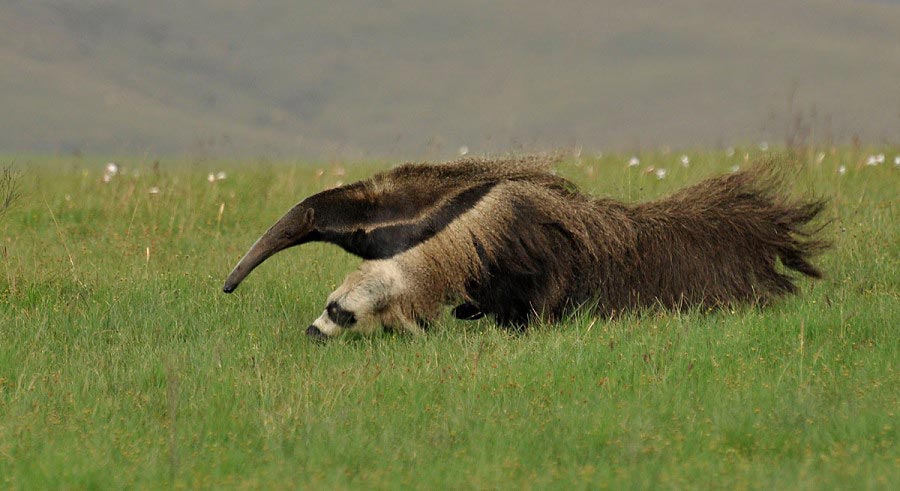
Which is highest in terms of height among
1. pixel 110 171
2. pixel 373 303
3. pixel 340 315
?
pixel 373 303

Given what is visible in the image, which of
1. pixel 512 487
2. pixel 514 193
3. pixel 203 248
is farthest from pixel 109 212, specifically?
pixel 512 487

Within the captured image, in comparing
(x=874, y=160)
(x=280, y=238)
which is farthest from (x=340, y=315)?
(x=874, y=160)

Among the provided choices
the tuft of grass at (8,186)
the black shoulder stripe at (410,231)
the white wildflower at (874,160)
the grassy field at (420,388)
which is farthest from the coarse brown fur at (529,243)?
the white wildflower at (874,160)

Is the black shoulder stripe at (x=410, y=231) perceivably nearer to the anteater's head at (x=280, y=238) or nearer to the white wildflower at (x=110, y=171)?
the anteater's head at (x=280, y=238)

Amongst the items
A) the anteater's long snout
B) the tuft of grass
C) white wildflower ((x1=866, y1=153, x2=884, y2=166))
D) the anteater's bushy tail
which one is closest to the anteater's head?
the anteater's long snout

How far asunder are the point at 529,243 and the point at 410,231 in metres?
0.77

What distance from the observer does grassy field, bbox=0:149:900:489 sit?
4.30 meters

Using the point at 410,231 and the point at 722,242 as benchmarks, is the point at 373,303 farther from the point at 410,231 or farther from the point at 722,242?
the point at 722,242

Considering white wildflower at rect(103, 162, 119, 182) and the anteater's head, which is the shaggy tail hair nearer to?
the anteater's head

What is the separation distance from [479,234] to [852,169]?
730 cm

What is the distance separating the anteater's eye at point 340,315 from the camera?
658 cm

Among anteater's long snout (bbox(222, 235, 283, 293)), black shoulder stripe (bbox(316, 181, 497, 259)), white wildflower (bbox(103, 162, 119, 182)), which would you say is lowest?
white wildflower (bbox(103, 162, 119, 182))

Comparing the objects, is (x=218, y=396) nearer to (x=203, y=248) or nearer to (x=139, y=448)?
(x=139, y=448)

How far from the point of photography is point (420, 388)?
551cm
